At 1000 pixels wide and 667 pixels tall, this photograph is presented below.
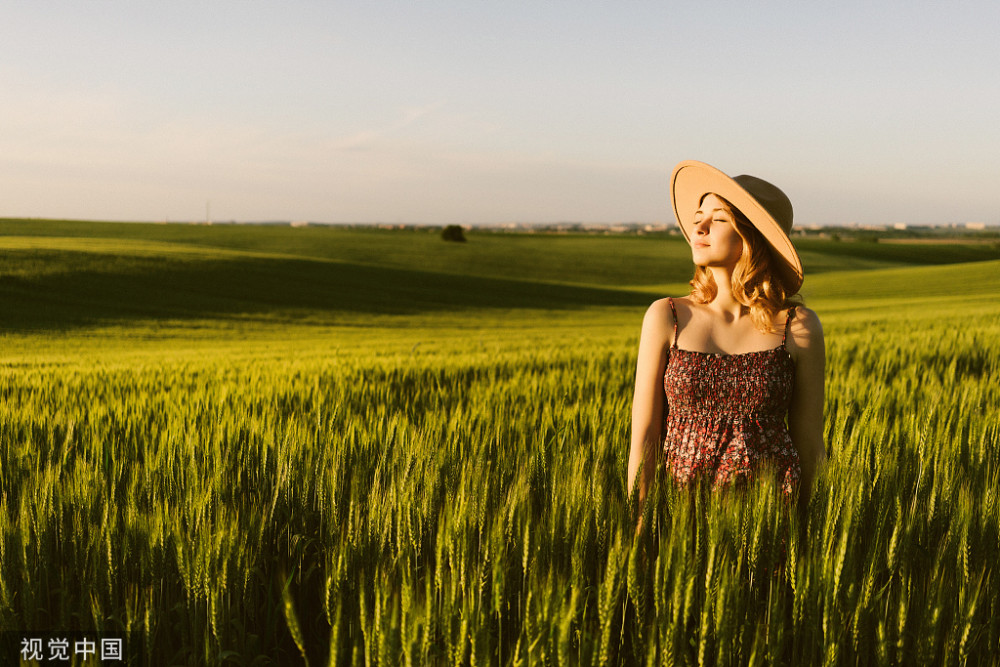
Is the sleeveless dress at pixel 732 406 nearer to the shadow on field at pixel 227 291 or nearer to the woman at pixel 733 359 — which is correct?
the woman at pixel 733 359

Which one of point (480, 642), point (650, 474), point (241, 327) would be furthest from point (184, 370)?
point (241, 327)

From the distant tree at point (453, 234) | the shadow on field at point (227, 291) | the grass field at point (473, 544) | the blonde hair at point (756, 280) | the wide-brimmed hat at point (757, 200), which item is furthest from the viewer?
the distant tree at point (453, 234)

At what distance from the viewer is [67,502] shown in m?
2.01

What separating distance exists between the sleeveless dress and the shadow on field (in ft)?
61.4

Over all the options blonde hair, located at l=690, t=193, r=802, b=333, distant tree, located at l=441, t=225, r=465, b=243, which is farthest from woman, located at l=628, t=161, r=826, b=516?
distant tree, located at l=441, t=225, r=465, b=243

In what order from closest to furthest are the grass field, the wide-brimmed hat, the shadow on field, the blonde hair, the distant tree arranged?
the grass field
the wide-brimmed hat
the blonde hair
the shadow on field
the distant tree

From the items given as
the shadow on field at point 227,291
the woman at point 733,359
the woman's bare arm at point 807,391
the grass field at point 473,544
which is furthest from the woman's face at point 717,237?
the shadow on field at point 227,291

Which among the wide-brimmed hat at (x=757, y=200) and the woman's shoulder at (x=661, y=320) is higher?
the wide-brimmed hat at (x=757, y=200)

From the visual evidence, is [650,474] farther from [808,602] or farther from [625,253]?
[625,253]

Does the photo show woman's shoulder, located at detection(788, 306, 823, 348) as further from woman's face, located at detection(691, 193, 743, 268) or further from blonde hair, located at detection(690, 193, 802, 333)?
woman's face, located at detection(691, 193, 743, 268)

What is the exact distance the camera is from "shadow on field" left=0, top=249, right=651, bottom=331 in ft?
70.2

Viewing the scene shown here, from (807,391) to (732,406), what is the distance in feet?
0.95

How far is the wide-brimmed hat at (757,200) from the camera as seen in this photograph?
237cm

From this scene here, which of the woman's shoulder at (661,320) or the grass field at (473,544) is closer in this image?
the grass field at (473,544)
